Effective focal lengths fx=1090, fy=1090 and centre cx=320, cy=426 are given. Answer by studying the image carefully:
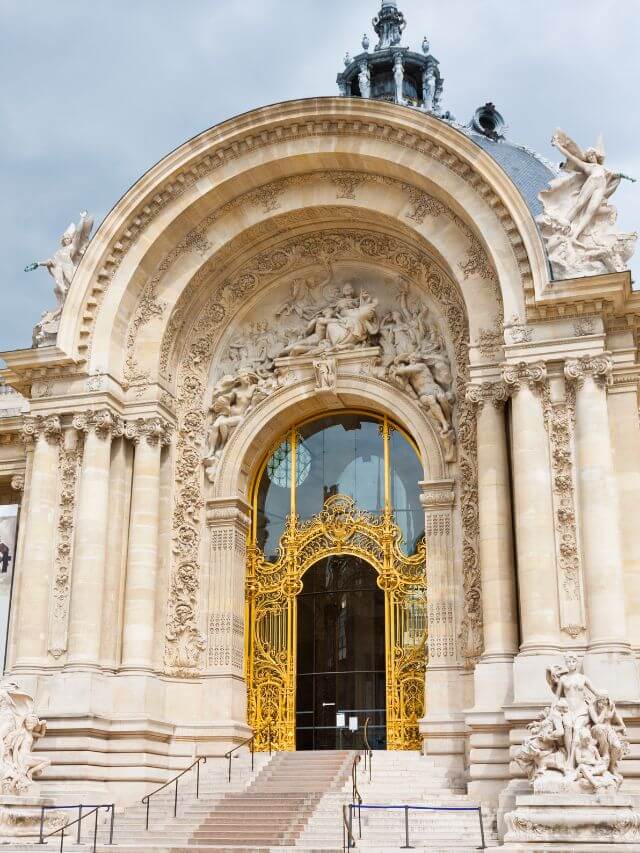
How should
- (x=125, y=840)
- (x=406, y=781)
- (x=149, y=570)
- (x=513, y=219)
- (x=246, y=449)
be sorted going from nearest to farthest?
(x=125, y=840) < (x=406, y=781) < (x=513, y=219) < (x=149, y=570) < (x=246, y=449)

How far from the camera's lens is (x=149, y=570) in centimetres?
2020

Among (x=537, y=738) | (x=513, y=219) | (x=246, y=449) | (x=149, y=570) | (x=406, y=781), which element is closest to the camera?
(x=537, y=738)

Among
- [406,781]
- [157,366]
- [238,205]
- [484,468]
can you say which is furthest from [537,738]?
[238,205]

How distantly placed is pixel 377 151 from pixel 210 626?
9.56m

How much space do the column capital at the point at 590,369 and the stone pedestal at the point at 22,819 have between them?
34.6ft

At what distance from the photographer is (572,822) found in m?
13.7

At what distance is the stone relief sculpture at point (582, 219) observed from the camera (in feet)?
60.3

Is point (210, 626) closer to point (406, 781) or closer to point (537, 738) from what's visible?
point (406, 781)

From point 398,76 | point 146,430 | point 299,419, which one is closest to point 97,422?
point 146,430

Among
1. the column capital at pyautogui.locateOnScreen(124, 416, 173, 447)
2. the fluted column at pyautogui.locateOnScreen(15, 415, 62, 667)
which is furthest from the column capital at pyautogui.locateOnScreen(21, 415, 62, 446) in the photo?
the column capital at pyautogui.locateOnScreen(124, 416, 173, 447)

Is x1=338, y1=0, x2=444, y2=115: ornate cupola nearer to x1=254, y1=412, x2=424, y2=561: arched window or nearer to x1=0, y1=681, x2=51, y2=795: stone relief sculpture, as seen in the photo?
x1=254, y1=412, x2=424, y2=561: arched window

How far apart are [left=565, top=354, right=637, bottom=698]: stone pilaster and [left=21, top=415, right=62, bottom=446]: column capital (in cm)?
950

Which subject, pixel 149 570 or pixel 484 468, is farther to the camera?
pixel 149 570

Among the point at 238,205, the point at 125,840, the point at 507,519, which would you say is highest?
the point at 238,205
